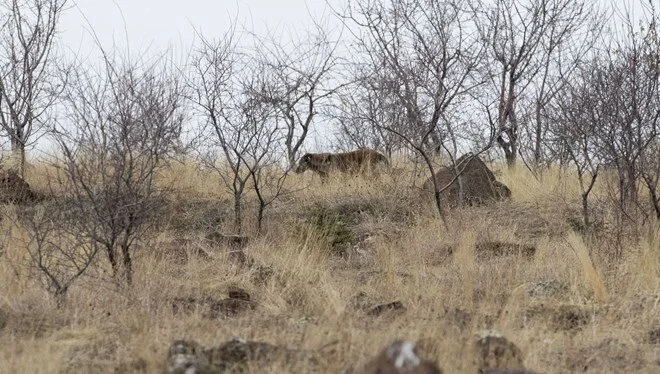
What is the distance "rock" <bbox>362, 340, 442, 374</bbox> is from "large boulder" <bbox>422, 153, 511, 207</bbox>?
25.4ft

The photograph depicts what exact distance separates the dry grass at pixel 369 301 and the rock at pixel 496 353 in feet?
0.29

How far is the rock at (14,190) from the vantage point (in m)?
11.1

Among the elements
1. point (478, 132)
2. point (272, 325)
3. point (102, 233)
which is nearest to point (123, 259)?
point (102, 233)

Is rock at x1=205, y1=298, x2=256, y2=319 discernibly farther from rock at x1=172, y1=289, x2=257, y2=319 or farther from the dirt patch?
the dirt patch

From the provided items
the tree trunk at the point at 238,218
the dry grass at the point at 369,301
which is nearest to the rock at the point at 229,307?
the dry grass at the point at 369,301

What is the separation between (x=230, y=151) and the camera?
454 inches

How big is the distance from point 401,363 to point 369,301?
248 centimetres

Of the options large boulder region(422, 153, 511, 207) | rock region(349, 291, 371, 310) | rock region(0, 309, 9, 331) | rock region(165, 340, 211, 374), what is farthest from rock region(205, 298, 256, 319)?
Answer: large boulder region(422, 153, 511, 207)

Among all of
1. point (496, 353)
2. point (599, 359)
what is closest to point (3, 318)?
point (496, 353)

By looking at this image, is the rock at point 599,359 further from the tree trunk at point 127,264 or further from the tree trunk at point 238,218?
the tree trunk at point 238,218

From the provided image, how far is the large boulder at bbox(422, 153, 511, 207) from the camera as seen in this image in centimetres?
1153

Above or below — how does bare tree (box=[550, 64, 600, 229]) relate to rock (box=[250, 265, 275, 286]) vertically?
above

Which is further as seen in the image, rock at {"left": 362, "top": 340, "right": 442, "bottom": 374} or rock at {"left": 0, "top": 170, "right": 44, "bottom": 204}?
rock at {"left": 0, "top": 170, "right": 44, "bottom": 204}

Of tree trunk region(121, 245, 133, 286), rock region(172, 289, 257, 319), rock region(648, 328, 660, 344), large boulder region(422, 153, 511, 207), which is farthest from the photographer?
large boulder region(422, 153, 511, 207)
